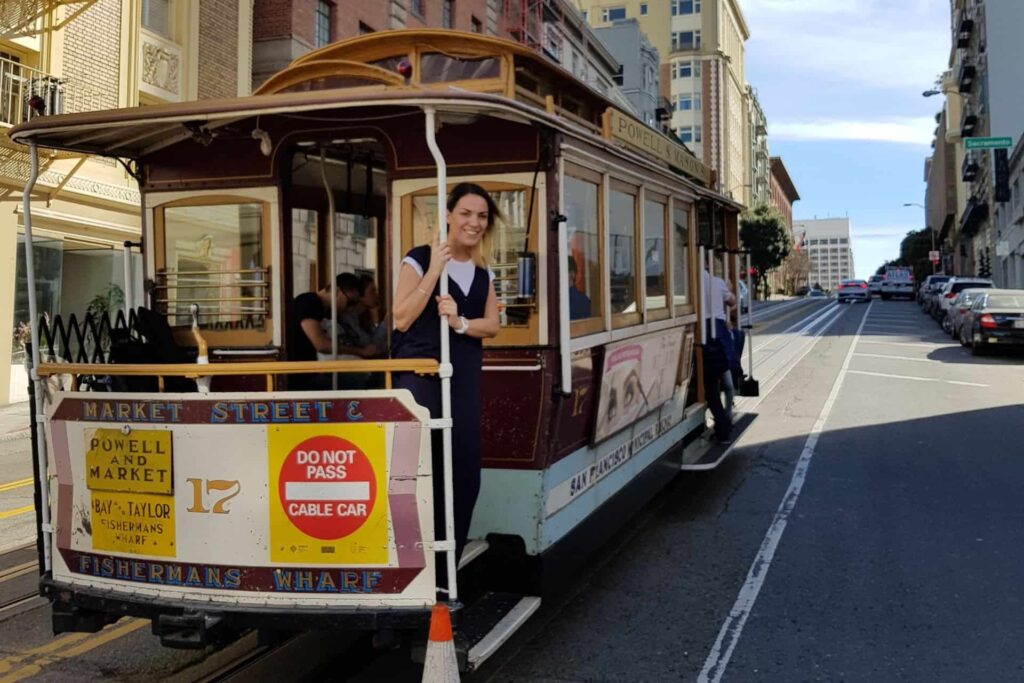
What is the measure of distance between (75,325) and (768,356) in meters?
18.9

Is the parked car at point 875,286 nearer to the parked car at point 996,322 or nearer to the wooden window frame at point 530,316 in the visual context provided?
the parked car at point 996,322

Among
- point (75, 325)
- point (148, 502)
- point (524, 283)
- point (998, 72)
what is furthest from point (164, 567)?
point (998, 72)

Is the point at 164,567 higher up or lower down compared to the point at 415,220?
lower down

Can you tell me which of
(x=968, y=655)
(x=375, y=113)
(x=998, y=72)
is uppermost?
(x=998, y=72)

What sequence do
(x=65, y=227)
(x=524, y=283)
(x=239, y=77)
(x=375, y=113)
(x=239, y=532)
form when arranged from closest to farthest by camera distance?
(x=239, y=532), (x=524, y=283), (x=375, y=113), (x=65, y=227), (x=239, y=77)

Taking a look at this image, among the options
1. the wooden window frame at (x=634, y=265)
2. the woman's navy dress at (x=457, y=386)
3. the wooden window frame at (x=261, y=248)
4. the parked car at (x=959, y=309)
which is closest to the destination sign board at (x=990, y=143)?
the parked car at (x=959, y=309)

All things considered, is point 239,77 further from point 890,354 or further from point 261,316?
point 261,316

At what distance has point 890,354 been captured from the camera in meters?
22.1

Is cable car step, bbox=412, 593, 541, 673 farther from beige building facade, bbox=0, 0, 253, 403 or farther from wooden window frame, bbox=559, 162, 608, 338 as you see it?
beige building facade, bbox=0, 0, 253, 403


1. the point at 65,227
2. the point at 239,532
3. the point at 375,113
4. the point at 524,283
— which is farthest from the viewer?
the point at 65,227

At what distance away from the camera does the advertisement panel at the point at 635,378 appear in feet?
19.5

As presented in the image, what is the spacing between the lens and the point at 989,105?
5219 cm

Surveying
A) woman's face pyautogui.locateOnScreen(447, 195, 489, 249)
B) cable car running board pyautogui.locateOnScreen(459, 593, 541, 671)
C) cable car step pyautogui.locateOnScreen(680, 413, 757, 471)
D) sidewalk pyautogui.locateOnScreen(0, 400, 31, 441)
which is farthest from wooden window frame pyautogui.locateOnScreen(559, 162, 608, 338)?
sidewalk pyautogui.locateOnScreen(0, 400, 31, 441)

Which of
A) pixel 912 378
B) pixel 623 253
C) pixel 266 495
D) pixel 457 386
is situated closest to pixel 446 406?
pixel 457 386
